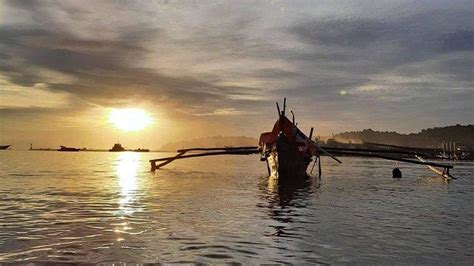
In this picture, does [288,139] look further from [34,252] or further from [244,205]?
[34,252]

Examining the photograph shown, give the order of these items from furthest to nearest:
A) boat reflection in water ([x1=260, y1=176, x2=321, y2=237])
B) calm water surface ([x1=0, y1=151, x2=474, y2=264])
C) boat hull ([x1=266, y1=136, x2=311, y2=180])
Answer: boat hull ([x1=266, y1=136, x2=311, y2=180]) → boat reflection in water ([x1=260, y1=176, x2=321, y2=237]) → calm water surface ([x1=0, y1=151, x2=474, y2=264])

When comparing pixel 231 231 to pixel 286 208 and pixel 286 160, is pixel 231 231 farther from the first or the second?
pixel 286 160

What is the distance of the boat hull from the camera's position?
39688 millimetres

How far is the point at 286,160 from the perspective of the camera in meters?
40.7

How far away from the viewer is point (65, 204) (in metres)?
21.0

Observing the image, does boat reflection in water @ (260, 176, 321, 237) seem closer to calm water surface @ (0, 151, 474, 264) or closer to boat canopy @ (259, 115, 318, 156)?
calm water surface @ (0, 151, 474, 264)

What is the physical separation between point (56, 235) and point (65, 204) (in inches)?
344

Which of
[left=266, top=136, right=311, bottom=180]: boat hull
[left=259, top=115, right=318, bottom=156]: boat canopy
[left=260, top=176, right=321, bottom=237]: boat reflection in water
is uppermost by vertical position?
[left=259, top=115, right=318, bottom=156]: boat canopy

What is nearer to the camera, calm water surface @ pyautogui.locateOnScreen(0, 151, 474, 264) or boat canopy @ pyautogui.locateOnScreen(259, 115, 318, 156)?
calm water surface @ pyautogui.locateOnScreen(0, 151, 474, 264)

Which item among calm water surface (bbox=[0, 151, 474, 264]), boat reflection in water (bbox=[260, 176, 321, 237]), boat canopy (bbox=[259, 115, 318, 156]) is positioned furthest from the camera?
boat canopy (bbox=[259, 115, 318, 156])

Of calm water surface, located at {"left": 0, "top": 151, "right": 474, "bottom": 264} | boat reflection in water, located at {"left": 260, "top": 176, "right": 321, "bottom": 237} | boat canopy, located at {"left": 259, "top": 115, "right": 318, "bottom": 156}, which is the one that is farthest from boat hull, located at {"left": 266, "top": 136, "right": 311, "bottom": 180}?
calm water surface, located at {"left": 0, "top": 151, "right": 474, "bottom": 264}

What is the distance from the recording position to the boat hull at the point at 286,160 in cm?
3969

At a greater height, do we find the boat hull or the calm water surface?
the boat hull

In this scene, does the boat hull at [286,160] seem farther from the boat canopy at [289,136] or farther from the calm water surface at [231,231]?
the calm water surface at [231,231]
